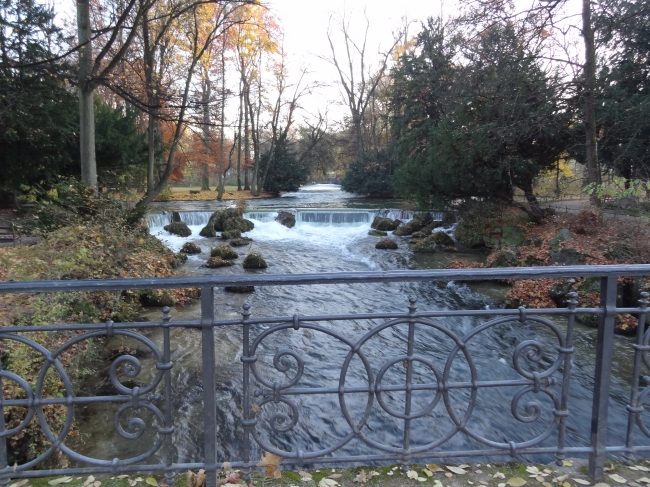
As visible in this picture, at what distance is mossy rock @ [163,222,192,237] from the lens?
686 inches

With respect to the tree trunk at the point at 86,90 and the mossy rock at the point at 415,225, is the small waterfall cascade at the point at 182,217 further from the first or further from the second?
the tree trunk at the point at 86,90

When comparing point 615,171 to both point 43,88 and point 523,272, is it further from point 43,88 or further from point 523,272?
point 43,88

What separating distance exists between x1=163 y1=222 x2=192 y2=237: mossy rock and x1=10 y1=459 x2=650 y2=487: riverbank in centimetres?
1589

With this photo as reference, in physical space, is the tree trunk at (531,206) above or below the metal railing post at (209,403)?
above

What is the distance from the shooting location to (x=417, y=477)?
212cm

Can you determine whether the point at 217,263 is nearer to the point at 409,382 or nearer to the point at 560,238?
the point at 560,238

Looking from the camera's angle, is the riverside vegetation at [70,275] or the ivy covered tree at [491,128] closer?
the riverside vegetation at [70,275]

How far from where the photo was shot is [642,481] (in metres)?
2.10

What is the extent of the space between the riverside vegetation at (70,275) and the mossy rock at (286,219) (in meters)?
8.67

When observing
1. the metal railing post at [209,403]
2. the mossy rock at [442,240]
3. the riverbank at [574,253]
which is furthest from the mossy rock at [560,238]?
the metal railing post at [209,403]

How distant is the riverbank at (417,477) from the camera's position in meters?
2.07

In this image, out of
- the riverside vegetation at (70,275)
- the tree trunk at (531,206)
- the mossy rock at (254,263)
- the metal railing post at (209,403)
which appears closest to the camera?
the metal railing post at (209,403)

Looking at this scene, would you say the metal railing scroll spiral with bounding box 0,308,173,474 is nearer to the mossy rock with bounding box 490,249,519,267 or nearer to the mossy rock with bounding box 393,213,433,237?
the mossy rock with bounding box 490,249,519,267

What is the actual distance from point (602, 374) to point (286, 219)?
18391mm
